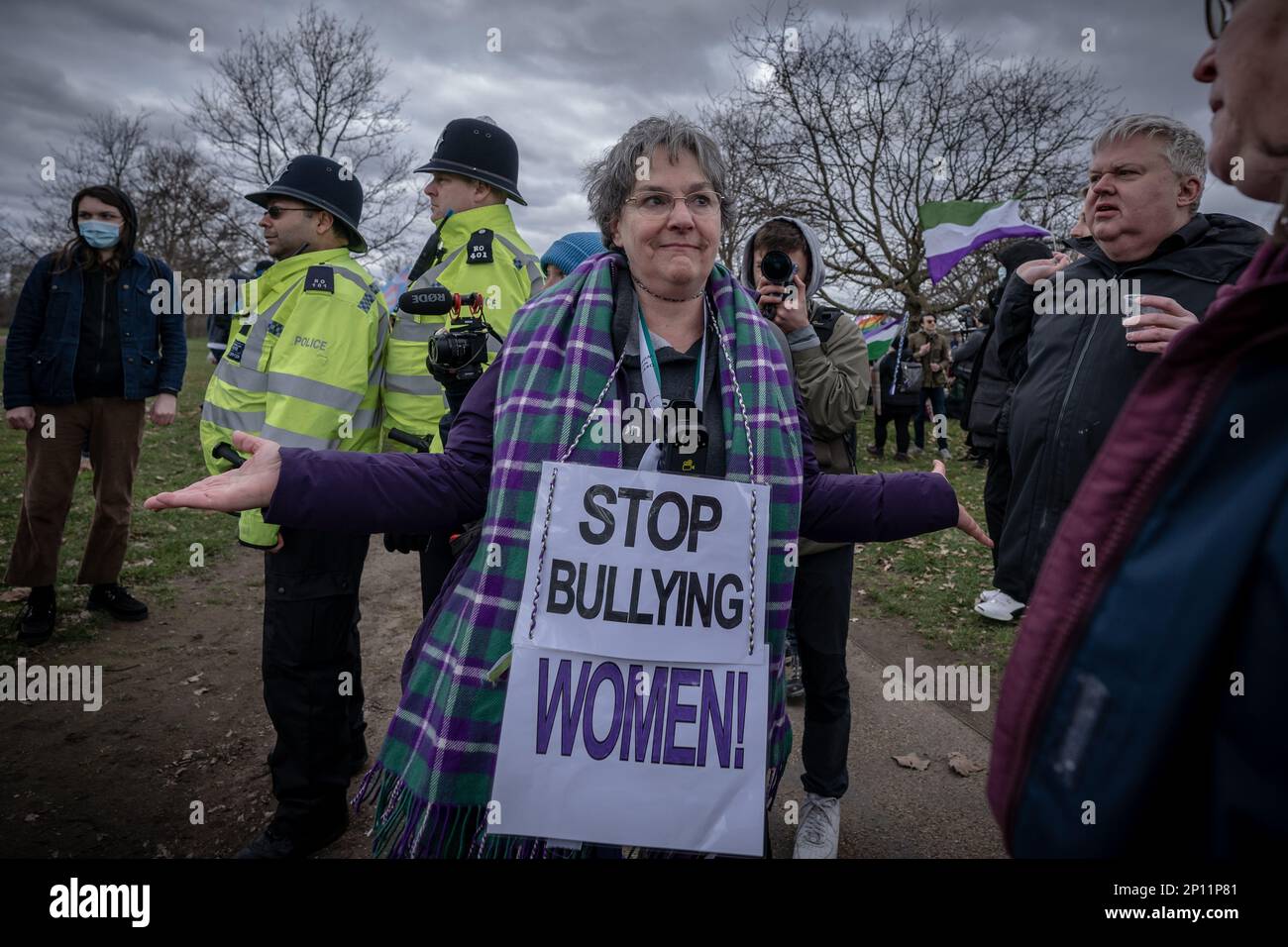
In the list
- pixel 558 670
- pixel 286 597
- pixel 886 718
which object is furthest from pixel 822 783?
pixel 286 597

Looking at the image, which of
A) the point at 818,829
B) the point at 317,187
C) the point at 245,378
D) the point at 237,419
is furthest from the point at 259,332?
the point at 818,829

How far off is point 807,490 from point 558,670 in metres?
0.87

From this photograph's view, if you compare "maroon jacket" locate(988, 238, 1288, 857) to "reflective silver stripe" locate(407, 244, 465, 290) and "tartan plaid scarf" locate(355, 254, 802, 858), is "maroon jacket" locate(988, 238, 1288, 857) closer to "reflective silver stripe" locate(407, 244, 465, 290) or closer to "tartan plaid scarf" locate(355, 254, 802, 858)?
"tartan plaid scarf" locate(355, 254, 802, 858)

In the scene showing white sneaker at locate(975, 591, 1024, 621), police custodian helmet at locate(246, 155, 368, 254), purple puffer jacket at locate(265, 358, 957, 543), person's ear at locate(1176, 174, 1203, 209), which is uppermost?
police custodian helmet at locate(246, 155, 368, 254)

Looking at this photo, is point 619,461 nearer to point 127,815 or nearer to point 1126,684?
point 1126,684

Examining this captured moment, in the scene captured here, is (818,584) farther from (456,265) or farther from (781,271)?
(456,265)

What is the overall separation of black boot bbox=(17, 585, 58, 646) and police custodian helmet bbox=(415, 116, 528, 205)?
139 inches

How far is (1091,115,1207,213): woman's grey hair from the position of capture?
2383 mm

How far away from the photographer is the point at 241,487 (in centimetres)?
163

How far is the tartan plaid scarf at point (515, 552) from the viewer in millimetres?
1689

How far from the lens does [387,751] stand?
1.83 meters

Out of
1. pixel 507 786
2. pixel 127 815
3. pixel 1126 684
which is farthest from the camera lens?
pixel 127 815

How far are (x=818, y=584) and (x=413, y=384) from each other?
1801mm

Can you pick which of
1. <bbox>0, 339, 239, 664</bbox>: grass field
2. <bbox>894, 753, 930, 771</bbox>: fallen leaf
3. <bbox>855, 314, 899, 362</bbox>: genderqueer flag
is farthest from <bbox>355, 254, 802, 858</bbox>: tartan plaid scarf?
<bbox>855, 314, 899, 362</bbox>: genderqueer flag
